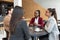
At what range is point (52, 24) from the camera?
11.9ft

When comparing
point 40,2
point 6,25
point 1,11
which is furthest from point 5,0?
point 6,25

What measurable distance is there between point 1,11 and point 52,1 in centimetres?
261

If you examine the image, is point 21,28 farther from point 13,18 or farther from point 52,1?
point 52,1

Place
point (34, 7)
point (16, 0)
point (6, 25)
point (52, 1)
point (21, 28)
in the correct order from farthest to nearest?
point (52, 1) < point (34, 7) < point (16, 0) < point (6, 25) < point (21, 28)

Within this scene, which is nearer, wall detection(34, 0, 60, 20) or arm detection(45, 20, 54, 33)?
arm detection(45, 20, 54, 33)

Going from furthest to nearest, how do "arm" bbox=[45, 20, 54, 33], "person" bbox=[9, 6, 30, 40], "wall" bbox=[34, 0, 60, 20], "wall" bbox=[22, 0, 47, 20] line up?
"wall" bbox=[34, 0, 60, 20] < "wall" bbox=[22, 0, 47, 20] < "arm" bbox=[45, 20, 54, 33] < "person" bbox=[9, 6, 30, 40]

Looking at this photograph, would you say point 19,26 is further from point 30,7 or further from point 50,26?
point 30,7

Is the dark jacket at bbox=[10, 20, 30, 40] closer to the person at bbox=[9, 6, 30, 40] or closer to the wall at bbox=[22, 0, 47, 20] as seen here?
the person at bbox=[9, 6, 30, 40]

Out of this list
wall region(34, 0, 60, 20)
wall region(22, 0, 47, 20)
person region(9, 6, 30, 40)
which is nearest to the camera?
person region(9, 6, 30, 40)

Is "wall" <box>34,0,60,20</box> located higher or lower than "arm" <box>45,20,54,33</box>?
higher

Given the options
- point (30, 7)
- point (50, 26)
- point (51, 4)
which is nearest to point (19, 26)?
point (50, 26)

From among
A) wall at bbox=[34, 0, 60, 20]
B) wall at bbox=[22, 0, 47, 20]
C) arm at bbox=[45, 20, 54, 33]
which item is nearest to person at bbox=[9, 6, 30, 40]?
arm at bbox=[45, 20, 54, 33]

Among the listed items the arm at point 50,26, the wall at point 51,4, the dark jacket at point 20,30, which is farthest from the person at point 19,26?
the wall at point 51,4

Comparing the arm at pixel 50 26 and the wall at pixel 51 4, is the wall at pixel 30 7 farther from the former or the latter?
the arm at pixel 50 26
